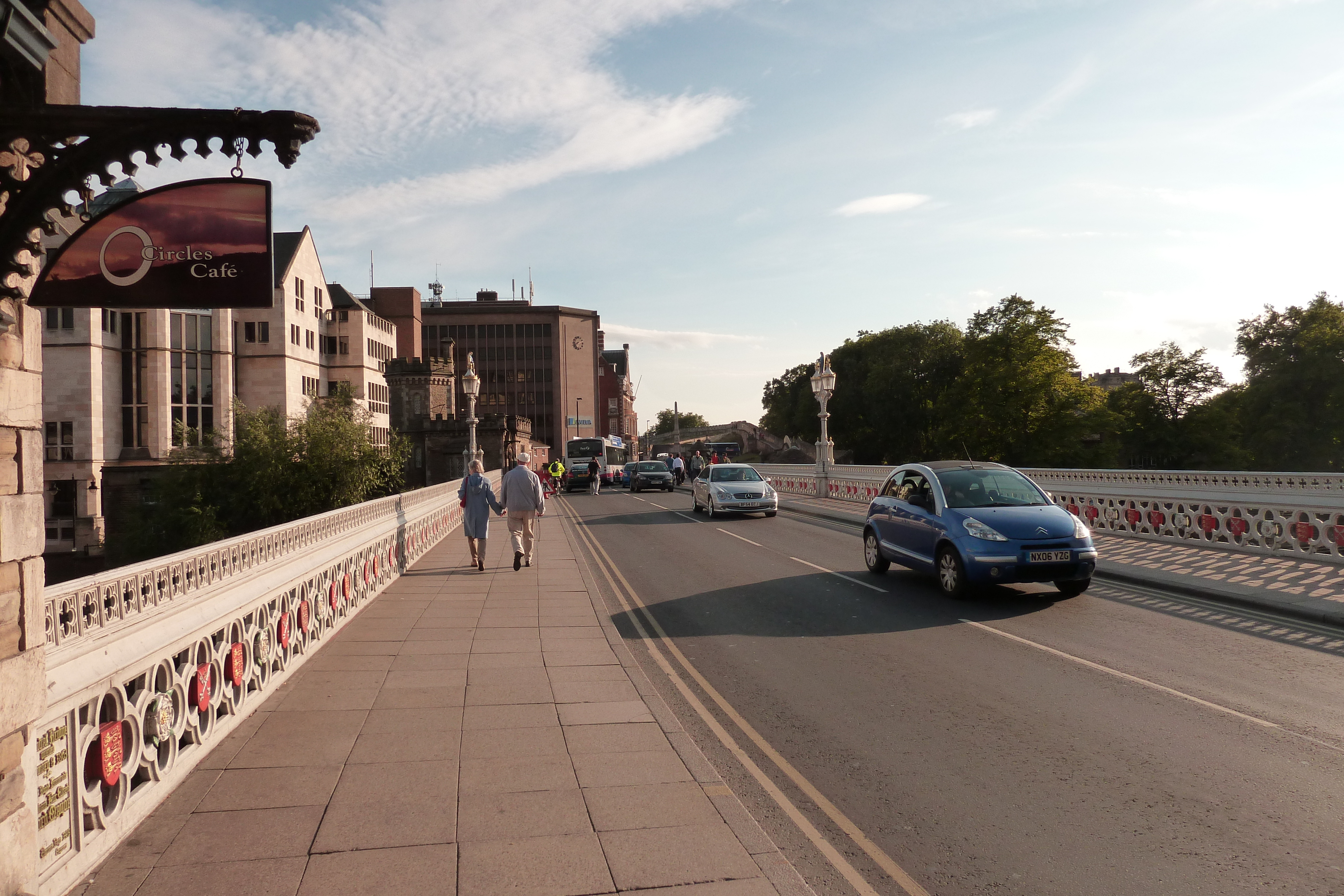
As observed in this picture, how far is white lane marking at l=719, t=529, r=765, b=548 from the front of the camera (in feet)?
60.6

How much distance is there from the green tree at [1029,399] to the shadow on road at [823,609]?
161ft

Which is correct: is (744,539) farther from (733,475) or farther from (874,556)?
(733,475)

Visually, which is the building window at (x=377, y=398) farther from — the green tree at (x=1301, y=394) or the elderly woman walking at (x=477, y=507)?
the green tree at (x=1301, y=394)

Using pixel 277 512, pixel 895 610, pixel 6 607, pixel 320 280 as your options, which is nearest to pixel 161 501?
pixel 277 512

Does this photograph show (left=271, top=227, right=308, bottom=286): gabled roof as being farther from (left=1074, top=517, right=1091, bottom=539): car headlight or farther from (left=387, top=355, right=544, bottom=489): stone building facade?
(left=1074, top=517, right=1091, bottom=539): car headlight

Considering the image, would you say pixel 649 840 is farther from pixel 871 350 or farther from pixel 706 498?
pixel 871 350

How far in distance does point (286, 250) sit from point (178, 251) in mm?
66258

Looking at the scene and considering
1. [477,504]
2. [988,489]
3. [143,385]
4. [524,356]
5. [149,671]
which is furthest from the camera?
[524,356]

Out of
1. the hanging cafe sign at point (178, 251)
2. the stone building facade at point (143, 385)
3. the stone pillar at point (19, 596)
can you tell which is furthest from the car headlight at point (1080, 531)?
the stone building facade at point (143, 385)

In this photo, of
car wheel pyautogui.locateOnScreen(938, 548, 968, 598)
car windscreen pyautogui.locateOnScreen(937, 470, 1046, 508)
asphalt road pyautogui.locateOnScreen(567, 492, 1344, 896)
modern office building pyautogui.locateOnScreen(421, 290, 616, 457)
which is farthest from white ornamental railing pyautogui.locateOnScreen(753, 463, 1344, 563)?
modern office building pyautogui.locateOnScreen(421, 290, 616, 457)

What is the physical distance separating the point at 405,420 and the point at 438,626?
64321mm

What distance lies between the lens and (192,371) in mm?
57062

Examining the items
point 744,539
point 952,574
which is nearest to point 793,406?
point 744,539

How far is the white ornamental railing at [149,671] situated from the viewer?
387cm
